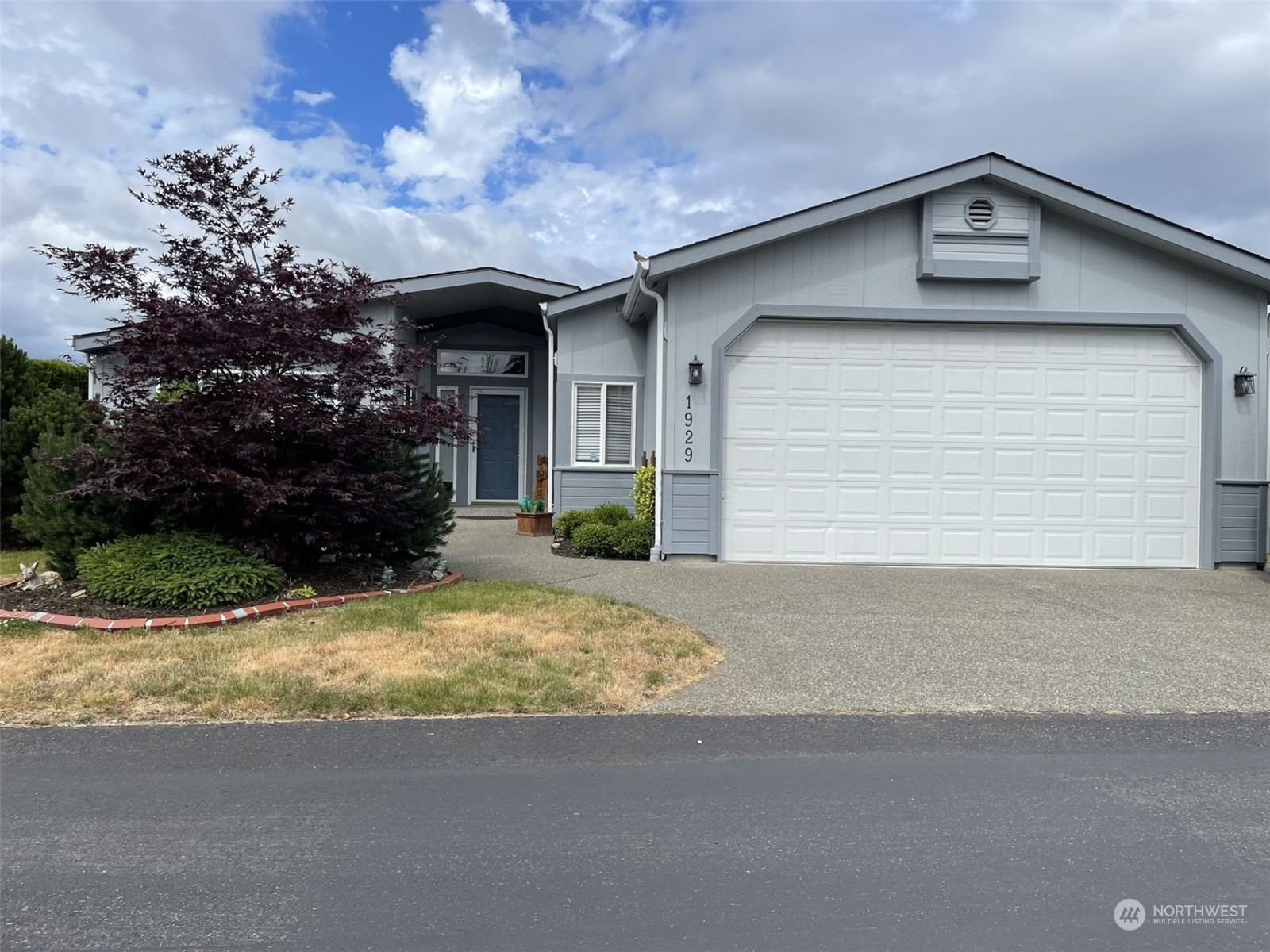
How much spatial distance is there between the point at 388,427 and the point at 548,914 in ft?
19.6

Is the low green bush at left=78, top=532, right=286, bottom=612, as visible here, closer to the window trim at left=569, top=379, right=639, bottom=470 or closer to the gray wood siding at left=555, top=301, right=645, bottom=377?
the window trim at left=569, top=379, right=639, bottom=470

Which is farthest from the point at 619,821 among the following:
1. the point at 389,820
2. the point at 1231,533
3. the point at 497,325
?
the point at 497,325

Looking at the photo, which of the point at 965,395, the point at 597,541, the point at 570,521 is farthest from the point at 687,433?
the point at 965,395

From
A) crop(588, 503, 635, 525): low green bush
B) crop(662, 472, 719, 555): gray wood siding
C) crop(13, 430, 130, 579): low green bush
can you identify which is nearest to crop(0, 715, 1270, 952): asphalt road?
crop(13, 430, 130, 579): low green bush

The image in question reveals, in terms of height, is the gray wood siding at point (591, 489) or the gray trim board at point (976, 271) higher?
the gray trim board at point (976, 271)

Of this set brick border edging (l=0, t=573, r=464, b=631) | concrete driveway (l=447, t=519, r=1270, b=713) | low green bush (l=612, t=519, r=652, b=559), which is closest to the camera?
concrete driveway (l=447, t=519, r=1270, b=713)

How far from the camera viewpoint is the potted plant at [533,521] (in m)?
13.2

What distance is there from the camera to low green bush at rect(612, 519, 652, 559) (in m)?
10.7

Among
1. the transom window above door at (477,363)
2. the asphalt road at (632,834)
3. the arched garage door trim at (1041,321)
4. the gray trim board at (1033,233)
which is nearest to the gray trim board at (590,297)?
the arched garage door trim at (1041,321)

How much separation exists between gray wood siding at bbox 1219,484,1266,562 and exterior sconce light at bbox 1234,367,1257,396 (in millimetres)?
1151

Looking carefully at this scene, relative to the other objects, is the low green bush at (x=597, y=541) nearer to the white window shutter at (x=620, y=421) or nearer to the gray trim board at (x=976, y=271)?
the white window shutter at (x=620, y=421)

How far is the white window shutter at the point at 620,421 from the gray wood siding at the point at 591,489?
319 millimetres

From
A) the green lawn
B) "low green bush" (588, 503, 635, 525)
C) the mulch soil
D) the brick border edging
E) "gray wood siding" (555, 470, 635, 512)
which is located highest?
"gray wood siding" (555, 470, 635, 512)

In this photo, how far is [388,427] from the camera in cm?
816
